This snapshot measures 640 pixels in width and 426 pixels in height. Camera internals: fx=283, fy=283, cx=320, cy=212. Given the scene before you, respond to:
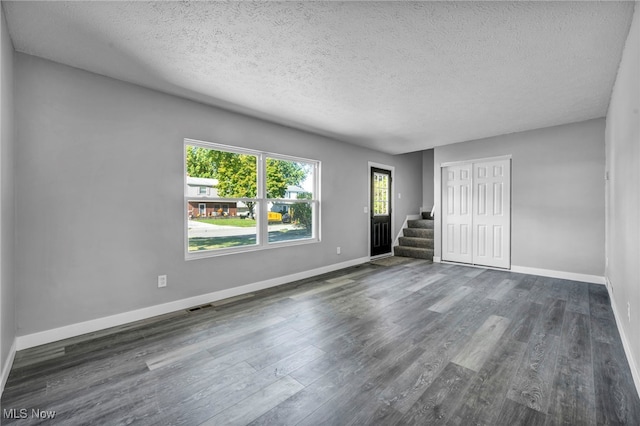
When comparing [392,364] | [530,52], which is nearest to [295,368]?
[392,364]

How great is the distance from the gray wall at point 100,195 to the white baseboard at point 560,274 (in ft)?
15.0

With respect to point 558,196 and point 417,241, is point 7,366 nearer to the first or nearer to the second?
point 417,241

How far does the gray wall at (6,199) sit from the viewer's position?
188 cm

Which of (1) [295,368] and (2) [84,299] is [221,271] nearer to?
(2) [84,299]

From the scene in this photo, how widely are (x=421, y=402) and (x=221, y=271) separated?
8.85 feet

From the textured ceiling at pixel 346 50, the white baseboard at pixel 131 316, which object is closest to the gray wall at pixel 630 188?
the textured ceiling at pixel 346 50

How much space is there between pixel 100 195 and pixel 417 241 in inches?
233

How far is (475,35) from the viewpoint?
6.93ft

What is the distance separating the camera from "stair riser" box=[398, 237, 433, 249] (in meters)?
6.45

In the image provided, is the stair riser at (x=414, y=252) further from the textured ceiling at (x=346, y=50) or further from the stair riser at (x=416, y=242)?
the textured ceiling at (x=346, y=50)

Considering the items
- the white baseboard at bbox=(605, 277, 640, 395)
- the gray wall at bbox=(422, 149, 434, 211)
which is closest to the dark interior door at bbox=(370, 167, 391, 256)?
the gray wall at bbox=(422, 149, 434, 211)

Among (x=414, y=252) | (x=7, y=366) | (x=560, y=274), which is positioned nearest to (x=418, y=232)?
(x=414, y=252)

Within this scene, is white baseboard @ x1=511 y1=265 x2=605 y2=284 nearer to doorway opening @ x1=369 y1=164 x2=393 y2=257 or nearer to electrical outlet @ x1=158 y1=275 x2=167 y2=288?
doorway opening @ x1=369 y1=164 x2=393 y2=257

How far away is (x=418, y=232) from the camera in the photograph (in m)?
6.81
